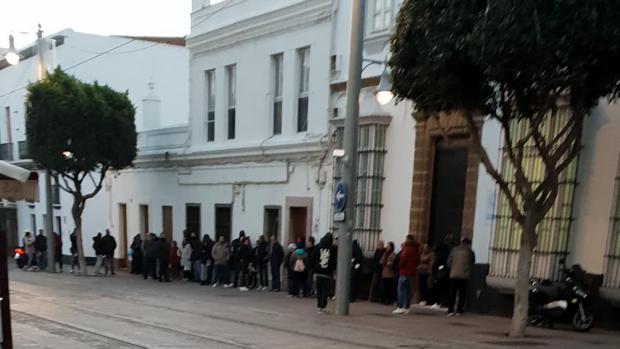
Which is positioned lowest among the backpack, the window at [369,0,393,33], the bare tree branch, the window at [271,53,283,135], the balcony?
the backpack

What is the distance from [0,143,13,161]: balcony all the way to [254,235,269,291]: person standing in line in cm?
2411

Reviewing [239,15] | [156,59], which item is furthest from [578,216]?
[156,59]

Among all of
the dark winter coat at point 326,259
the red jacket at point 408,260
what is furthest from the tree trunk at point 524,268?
the dark winter coat at point 326,259

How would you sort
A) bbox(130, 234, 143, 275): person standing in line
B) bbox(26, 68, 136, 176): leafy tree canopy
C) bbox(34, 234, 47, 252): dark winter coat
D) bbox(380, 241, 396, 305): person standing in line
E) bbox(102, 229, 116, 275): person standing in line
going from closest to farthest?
1. bbox(380, 241, 396, 305): person standing in line
2. bbox(26, 68, 136, 176): leafy tree canopy
3. bbox(102, 229, 116, 275): person standing in line
4. bbox(130, 234, 143, 275): person standing in line
5. bbox(34, 234, 47, 252): dark winter coat

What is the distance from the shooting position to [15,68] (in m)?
37.8

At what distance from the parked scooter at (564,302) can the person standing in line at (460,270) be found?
1.56 metres

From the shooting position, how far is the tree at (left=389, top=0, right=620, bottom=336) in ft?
27.1

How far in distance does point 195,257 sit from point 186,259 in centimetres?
110

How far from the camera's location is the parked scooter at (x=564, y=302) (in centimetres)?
1111

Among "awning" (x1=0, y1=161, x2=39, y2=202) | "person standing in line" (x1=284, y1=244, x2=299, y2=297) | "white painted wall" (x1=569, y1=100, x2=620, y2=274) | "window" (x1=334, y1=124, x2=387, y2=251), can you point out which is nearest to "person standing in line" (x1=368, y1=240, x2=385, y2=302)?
"window" (x1=334, y1=124, x2=387, y2=251)

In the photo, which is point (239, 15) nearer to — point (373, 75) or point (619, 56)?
point (373, 75)

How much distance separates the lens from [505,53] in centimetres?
852

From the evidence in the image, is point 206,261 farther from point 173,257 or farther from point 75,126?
point 75,126

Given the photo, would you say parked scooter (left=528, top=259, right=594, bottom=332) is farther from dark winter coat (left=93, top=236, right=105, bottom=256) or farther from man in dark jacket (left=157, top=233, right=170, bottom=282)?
dark winter coat (left=93, top=236, right=105, bottom=256)
